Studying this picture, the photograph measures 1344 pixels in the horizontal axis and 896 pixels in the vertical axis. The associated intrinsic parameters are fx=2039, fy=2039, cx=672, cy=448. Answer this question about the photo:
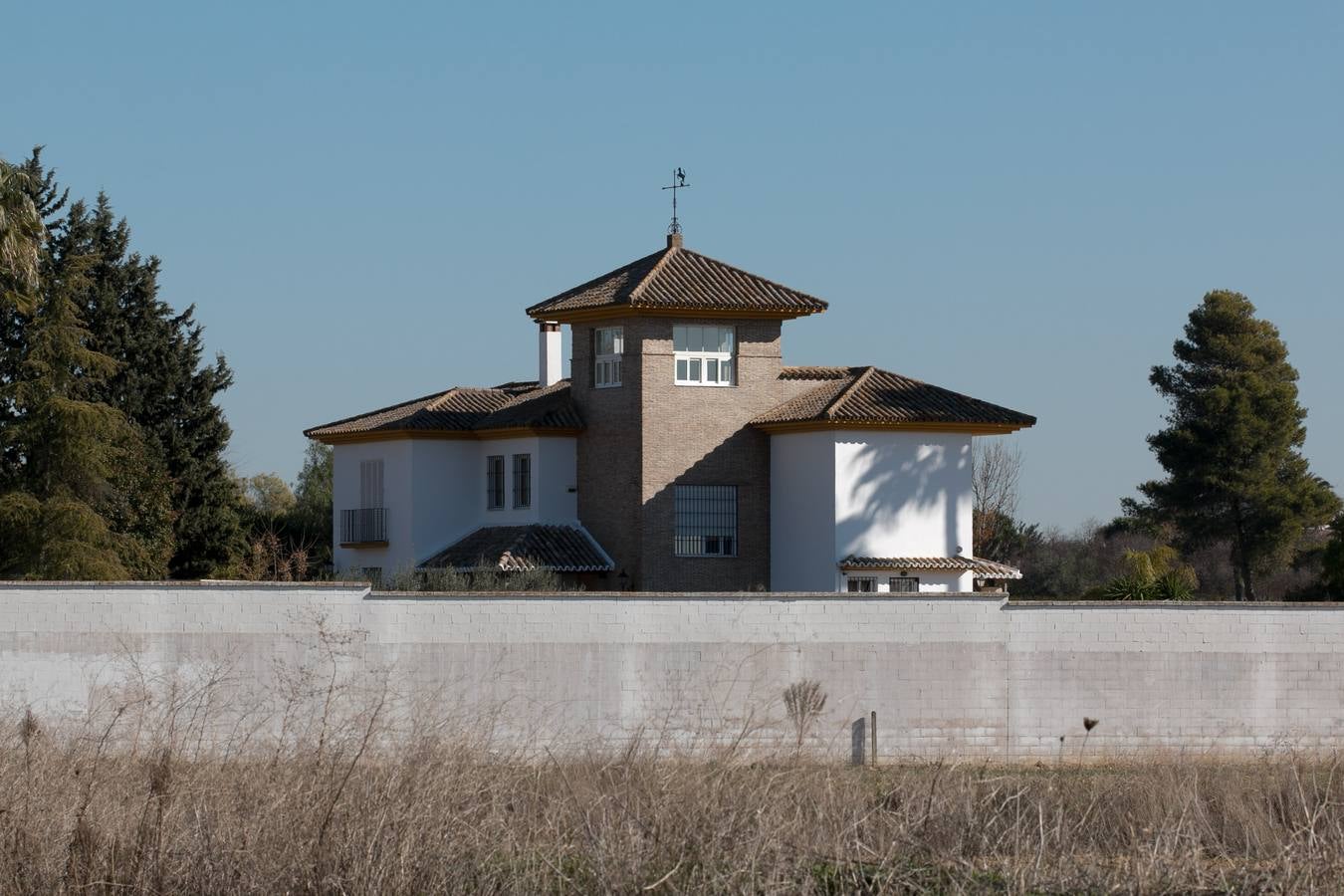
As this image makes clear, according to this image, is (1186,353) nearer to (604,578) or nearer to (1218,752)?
(604,578)

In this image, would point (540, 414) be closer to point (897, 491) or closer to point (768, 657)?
point (897, 491)

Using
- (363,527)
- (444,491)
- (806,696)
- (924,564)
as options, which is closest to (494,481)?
(444,491)

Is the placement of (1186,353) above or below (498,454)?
above

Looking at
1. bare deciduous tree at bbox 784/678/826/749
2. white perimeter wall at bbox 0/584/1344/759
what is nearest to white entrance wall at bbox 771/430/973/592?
white perimeter wall at bbox 0/584/1344/759

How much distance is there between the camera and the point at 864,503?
40469mm

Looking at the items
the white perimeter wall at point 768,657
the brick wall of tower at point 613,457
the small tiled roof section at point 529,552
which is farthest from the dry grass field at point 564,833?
the brick wall of tower at point 613,457

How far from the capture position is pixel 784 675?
2684 centimetres

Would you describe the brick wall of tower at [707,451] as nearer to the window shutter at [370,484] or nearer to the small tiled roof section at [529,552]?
the small tiled roof section at [529,552]

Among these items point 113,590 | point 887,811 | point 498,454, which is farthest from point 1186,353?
point 887,811

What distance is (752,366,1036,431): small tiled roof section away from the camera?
40.8 metres

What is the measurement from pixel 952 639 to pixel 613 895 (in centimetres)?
1348

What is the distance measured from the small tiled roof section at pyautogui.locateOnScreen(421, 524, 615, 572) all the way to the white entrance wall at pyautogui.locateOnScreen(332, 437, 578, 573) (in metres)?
0.71

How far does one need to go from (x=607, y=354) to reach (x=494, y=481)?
409cm

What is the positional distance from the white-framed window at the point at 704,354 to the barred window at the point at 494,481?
4.90m
